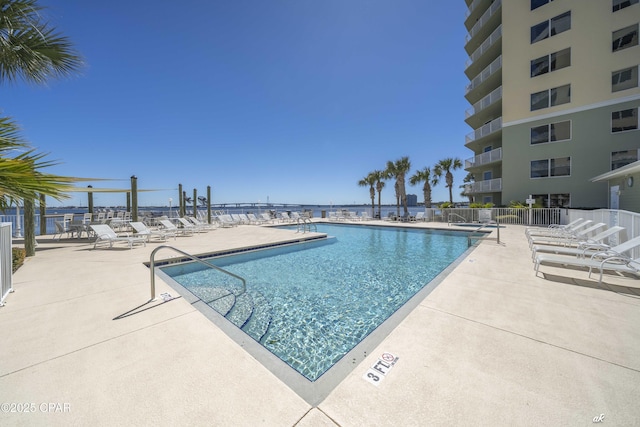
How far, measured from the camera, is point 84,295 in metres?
3.68

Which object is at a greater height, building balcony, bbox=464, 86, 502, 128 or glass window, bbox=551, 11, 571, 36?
glass window, bbox=551, 11, 571, 36

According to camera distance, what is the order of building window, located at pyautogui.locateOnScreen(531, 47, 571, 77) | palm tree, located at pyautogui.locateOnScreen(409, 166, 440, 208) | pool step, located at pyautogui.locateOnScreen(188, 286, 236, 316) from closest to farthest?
pool step, located at pyautogui.locateOnScreen(188, 286, 236, 316), building window, located at pyautogui.locateOnScreen(531, 47, 571, 77), palm tree, located at pyautogui.locateOnScreen(409, 166, 440, 208)

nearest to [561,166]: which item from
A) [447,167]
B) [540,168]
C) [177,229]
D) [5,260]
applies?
[540,168]

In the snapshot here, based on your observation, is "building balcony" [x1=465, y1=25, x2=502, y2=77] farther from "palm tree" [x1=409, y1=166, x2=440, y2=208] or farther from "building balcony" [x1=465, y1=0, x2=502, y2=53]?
"palm tree" [x1=409, y1=166, x2=440, y2=208]

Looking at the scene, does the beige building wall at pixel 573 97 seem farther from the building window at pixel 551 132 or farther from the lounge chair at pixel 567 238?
the lounge chair at pixel 567 238

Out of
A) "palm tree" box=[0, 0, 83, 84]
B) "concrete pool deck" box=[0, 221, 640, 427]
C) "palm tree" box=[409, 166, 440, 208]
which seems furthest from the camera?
"palm tree" box=[409, 166, 440, 208]

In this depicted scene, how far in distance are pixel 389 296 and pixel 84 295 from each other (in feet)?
16.8

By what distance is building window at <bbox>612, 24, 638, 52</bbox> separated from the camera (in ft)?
40.3

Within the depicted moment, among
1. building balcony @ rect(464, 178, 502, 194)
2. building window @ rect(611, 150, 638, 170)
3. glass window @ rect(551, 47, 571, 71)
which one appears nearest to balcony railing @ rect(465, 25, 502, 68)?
glass window @ rect(551, 47, 571, 71)

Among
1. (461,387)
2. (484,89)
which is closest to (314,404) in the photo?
(461,387)

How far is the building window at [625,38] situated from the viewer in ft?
40.3

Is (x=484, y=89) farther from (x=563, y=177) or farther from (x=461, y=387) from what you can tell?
(x=461, y=387)

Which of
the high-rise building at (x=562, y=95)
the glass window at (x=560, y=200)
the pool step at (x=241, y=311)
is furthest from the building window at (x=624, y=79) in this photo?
the pool step at (x=241, y=311)

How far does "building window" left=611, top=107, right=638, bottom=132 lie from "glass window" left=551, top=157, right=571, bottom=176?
2.31 m
